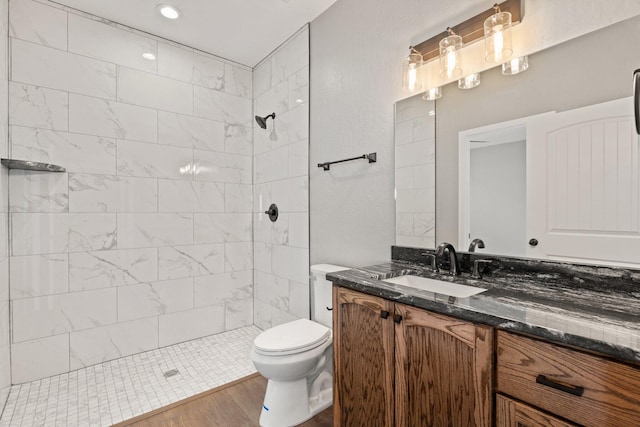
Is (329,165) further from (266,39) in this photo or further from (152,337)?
(152,337)

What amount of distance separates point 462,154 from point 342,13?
56.3 inches

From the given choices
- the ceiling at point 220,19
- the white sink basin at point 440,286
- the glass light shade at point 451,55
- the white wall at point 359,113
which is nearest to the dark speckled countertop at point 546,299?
the white sink basin at point 440,286

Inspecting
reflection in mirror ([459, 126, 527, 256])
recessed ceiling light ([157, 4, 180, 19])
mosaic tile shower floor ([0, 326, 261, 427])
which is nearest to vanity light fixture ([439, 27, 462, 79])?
reflection in mirror ([459, 126, 527, 256])

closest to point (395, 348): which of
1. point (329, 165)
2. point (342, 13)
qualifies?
point (329, 165)

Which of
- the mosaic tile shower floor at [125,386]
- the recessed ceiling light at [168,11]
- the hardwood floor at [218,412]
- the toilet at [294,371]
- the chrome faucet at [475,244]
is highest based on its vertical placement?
the recessed ceiling light at [168,11]

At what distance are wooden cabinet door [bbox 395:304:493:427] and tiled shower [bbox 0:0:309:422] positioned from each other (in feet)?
4.73

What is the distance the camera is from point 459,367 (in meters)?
1.03

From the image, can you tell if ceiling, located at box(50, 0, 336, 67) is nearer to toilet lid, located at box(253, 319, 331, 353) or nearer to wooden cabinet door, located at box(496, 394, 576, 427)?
toilet lid, located at box(253, 319, 331, 353)

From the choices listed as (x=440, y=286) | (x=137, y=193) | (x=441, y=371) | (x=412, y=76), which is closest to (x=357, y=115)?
(x=412, y=76)

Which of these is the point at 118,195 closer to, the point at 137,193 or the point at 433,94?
the point at 137,193

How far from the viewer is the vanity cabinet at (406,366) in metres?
0.99

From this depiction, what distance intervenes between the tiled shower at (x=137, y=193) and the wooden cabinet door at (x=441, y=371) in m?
1.44

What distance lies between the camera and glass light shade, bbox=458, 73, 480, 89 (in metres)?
1.53

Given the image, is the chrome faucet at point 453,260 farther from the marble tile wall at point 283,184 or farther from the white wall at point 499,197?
the marble tile wall at point 283,184
